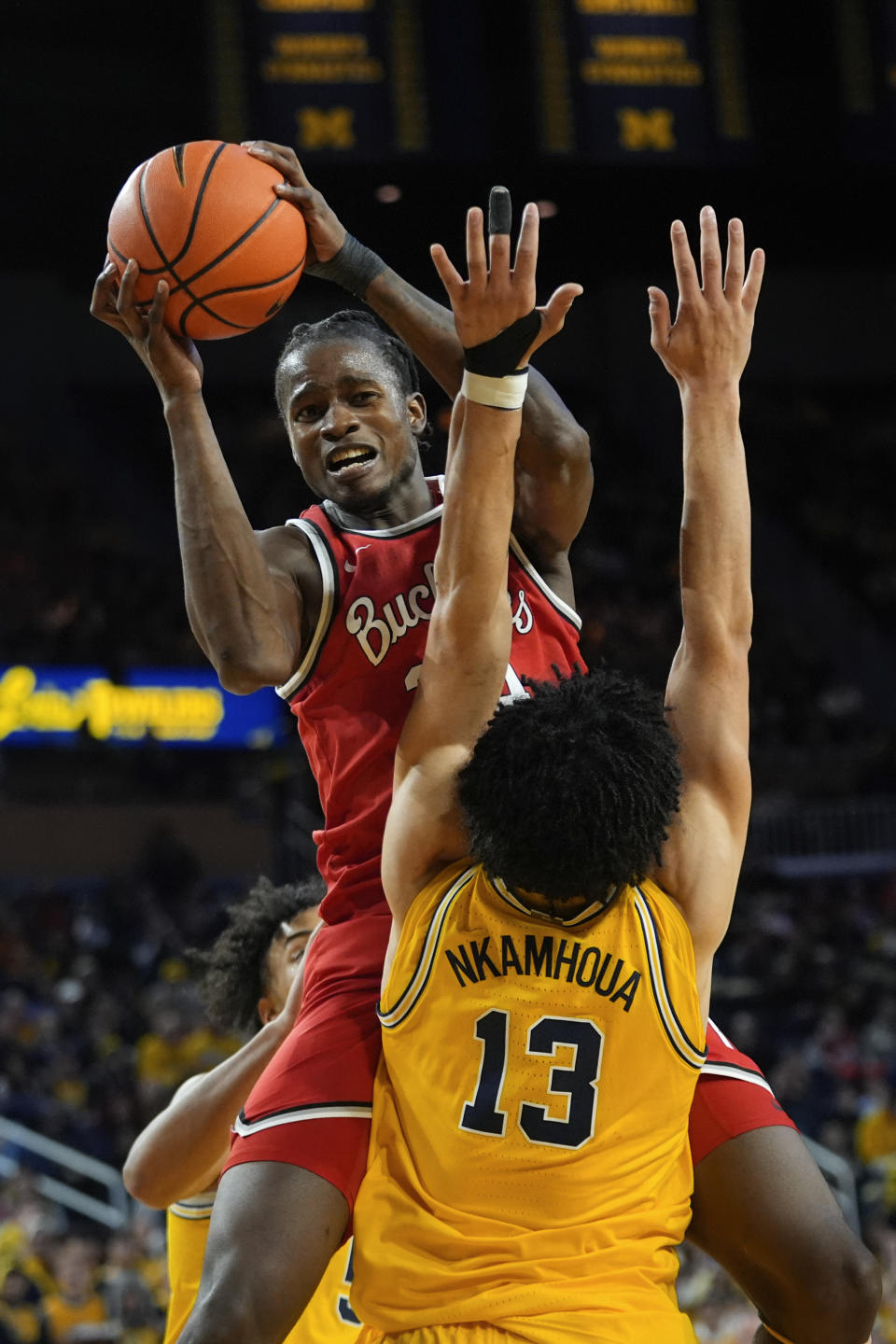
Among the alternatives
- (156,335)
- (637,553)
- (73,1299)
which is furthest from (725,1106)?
(637,553)

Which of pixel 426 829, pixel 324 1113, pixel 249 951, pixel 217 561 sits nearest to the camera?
pixel 426 829

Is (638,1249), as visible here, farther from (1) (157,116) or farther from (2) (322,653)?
(1) (157,116)

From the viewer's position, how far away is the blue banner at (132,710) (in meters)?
14.2

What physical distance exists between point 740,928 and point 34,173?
758cm

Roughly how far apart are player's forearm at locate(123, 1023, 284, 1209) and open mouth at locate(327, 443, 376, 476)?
3.57 ft

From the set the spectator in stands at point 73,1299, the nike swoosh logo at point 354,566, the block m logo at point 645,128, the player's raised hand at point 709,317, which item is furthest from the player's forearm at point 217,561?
the block m logo at point 645,128

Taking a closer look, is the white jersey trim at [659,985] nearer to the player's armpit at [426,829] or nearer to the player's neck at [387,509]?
the player's armpit at [426,829]

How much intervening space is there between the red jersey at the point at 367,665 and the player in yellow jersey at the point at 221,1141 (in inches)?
13.2

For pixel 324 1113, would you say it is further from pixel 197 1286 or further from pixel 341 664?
pixel 197 1286

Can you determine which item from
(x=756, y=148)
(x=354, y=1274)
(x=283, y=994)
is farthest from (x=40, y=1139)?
(x=354, y=1274)

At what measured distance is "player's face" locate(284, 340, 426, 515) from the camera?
10.8ft

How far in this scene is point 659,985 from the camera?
250 centimetres

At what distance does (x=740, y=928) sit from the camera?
1320 cm

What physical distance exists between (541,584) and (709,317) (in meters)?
0.62
